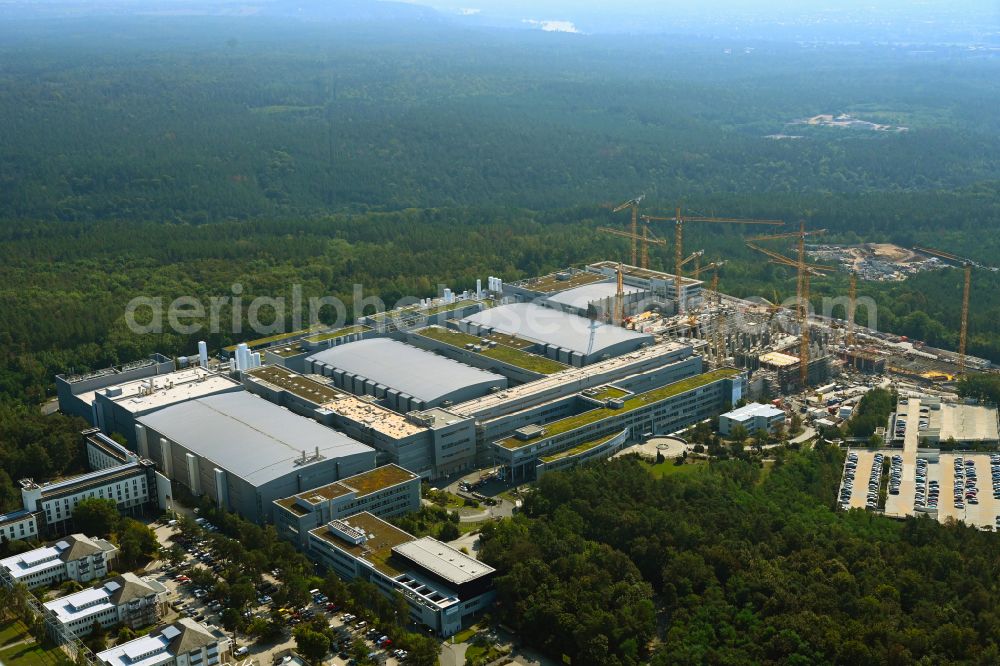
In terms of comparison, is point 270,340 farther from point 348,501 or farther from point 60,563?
point 60,563

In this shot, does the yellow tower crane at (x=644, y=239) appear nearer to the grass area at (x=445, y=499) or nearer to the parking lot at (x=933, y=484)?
the parking lot at (x=933, y=484)

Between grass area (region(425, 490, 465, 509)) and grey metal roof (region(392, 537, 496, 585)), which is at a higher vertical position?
grey metal roof (region(392, 537, 496, 585))

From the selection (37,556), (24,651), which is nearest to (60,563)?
(37,556)

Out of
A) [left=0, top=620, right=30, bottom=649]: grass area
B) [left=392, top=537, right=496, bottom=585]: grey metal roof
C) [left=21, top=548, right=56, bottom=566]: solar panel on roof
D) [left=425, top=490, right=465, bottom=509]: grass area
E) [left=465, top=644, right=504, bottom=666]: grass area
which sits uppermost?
[left=392, top=537, right=496, bottom=585]: grey metal roof

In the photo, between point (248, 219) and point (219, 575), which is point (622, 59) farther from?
point (219, 575)

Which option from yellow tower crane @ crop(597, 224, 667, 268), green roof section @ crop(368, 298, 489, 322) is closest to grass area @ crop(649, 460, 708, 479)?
green roof section @ crop(368, 298, 489, 322)

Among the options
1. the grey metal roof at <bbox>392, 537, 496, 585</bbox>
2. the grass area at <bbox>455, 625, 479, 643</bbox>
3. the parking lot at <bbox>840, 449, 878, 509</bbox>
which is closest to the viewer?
the grass area at <bbox>455, 625, 479, 643</bbox>

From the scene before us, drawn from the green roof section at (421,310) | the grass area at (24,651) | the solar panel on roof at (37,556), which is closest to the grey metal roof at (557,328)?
the green roof section at (421,310)

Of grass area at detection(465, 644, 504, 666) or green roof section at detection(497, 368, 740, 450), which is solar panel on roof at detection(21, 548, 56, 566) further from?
green roof section at detection(497, 368, 740, 450)
